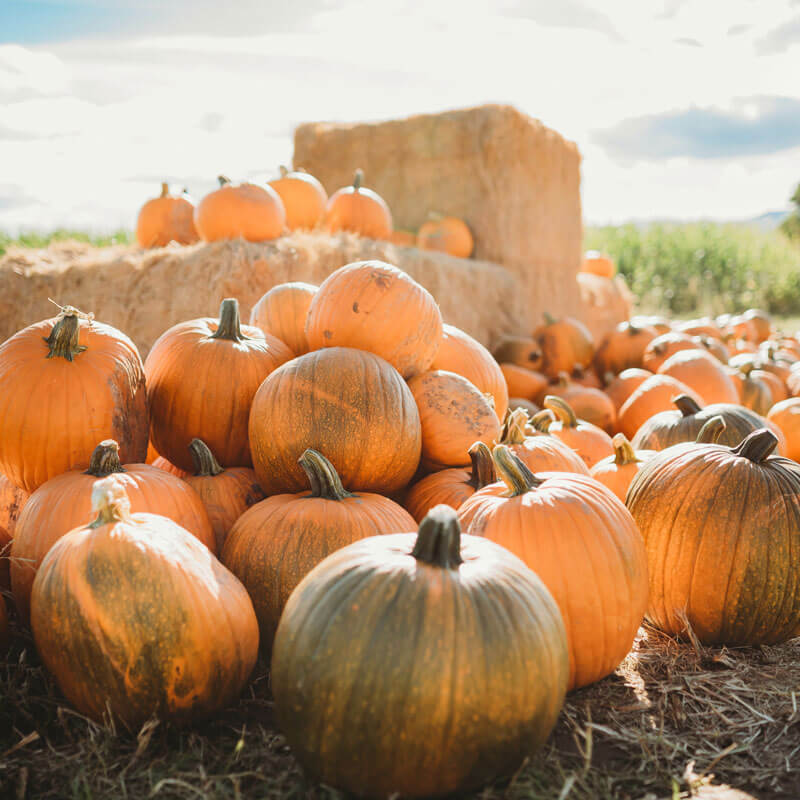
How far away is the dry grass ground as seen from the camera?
167 cm

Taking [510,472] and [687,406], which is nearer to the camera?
[510,472]

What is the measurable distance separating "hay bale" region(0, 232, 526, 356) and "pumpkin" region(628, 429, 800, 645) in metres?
3.46

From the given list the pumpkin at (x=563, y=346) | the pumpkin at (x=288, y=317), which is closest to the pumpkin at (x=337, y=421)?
the pumpkin at (x=288, y=317)

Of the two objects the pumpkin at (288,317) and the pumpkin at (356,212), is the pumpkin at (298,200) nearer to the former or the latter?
the pumpkin at (356,212)

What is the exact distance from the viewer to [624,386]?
5.88 metres

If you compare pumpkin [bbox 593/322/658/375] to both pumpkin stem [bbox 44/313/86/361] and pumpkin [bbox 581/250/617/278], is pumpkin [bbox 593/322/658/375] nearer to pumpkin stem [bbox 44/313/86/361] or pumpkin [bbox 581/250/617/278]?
pumpkin [bbox 581/250/617/278]

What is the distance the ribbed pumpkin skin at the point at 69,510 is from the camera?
7.67 ft

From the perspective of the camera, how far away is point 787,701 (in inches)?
83.4

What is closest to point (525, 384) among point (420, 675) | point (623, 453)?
point (623, 453)

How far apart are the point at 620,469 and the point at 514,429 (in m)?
0.64

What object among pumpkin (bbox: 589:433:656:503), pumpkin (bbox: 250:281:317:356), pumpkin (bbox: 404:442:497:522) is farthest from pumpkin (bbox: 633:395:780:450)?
pumpkin (bbox: 250:281:317:356)

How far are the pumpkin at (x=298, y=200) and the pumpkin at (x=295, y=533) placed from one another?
4442 millimetres

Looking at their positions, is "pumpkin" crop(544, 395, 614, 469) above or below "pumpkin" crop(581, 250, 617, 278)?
below

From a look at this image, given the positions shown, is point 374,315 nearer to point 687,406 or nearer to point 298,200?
point 687,406
